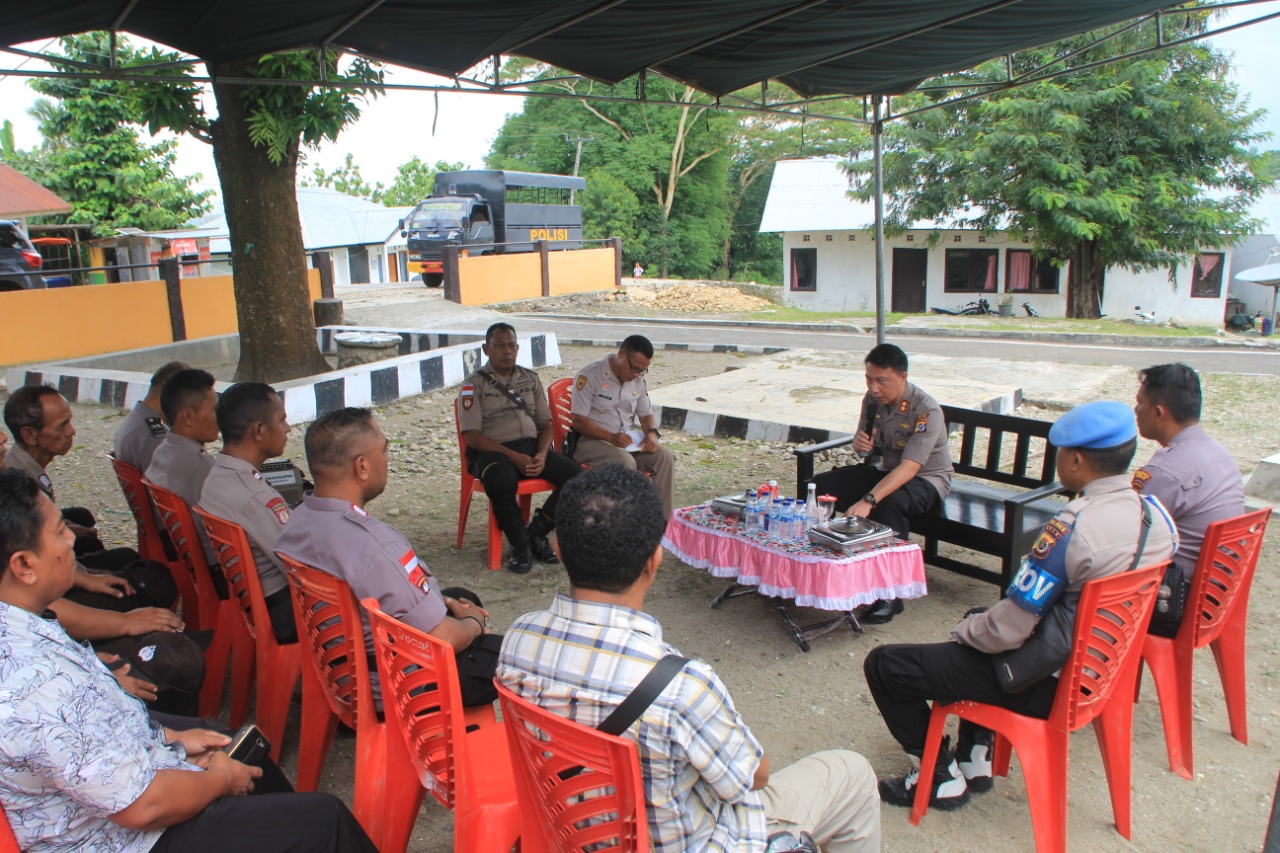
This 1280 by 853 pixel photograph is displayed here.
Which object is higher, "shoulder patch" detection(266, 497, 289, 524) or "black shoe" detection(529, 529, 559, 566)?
"shoulder patch" detection(266, 497, 289, 524)

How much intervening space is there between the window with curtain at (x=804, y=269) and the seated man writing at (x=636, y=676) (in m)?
28.3

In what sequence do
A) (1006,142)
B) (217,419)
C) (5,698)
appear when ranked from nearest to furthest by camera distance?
(5,698) → (217,419) → (1006,142)

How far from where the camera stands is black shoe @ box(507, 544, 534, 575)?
502 centimetres

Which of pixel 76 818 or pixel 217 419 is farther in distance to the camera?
pixel 217 419

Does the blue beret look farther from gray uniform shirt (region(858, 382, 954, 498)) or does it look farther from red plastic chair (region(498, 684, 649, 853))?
red plastic chair (region(498, 684, 649, 853))

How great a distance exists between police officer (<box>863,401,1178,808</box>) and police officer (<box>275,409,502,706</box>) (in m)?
1.27

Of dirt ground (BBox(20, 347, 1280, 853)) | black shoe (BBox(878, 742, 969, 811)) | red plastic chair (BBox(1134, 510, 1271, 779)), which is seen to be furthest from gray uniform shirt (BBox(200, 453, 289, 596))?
red plastic chair (BBox(1134, 510, 1271, 779))

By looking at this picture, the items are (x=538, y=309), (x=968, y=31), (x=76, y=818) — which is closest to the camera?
(x=76, y=818)

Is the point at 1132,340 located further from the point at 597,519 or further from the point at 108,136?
the point at 108,136

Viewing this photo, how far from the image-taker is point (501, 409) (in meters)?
5.36

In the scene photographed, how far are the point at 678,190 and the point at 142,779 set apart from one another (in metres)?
40.7

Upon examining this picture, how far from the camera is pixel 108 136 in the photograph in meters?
25.3

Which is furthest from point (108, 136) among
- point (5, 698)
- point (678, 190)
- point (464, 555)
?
point (5, 698)

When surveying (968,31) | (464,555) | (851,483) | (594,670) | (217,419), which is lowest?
(464,555)
